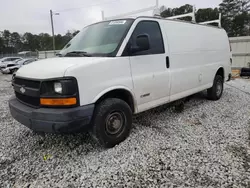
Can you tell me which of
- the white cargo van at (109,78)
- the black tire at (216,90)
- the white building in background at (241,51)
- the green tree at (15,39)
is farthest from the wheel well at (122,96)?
the green tree at (15,39)

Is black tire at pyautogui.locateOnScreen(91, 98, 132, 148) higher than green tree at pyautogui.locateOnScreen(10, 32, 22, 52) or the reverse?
the reverse

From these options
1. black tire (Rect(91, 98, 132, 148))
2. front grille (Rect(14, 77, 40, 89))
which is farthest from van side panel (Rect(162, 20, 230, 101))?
front grille (Rect(14, 77, 40, 89))

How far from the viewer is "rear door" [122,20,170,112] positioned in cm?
313

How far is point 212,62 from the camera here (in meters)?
5.04

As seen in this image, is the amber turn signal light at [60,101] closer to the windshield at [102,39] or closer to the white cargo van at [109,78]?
the white cargo van at [109,78]

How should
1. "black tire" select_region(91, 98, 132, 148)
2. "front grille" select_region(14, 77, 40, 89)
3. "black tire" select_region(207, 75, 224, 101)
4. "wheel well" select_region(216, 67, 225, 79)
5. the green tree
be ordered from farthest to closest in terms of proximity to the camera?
the green tree, "wheel well" select_region(216, 67, 225, 79), "black tire" select_region(207, 75, 224, 101), "black tire" select_region(91, 98, 132, 148), "front grille" select_region(14, 77, 40, 89)

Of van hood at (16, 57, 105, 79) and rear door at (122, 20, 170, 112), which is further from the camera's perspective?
rear door at (122, 20, 170, 112)

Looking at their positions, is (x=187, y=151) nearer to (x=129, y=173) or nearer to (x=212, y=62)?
(x=129, y=173)

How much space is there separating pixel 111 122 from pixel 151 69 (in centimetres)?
114

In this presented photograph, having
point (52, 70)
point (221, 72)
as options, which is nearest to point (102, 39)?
point (52, 70)

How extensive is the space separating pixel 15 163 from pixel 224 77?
5582 mm

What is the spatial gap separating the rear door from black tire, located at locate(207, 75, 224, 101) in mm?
2254

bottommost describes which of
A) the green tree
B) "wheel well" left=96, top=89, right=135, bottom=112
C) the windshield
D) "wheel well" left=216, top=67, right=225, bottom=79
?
"wheel well" left=96, top=89, right=135, bottom=112

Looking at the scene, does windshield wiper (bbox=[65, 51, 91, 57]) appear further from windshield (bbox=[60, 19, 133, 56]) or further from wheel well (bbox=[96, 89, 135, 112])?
wheel well (bbox=[96, 89, 135, 112])
